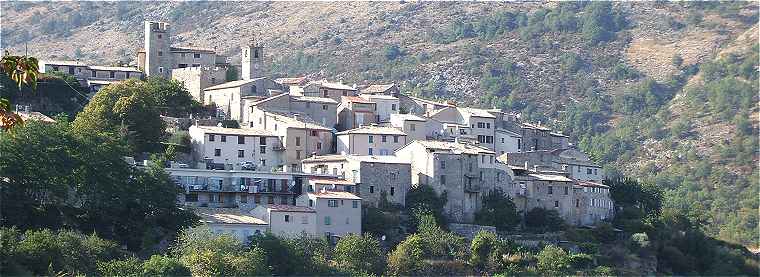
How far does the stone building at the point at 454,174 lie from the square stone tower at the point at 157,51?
18555 millimetres

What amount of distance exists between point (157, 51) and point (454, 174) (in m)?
22.9

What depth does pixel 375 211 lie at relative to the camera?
7675 cm

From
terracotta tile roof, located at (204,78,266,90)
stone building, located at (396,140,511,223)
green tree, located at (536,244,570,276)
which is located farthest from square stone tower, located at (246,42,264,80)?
green tree, located at (536,244,570,276)

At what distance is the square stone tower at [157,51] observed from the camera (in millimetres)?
94938

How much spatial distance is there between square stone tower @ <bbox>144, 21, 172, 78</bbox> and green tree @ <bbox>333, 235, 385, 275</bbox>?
78.7ft

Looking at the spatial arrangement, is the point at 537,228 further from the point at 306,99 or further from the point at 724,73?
the point at 724,73

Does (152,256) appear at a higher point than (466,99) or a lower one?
lower

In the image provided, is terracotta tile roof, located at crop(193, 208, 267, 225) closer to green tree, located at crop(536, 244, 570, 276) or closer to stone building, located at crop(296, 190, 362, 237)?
stone building, located at crop(296, 190, 362, 237)

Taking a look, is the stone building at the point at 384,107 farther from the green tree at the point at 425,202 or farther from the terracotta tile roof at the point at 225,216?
the terracotta tile roof at the point at 225,216

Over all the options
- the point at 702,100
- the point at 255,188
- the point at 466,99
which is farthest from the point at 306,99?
the point at 702,100

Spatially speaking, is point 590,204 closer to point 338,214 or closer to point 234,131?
point 338,214

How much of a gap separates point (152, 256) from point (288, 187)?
1027 cm

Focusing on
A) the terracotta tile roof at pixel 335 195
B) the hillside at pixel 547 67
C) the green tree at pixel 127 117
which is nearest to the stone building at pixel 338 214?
the terracotta tile roof at pixel 335 195

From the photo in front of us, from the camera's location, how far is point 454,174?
78.8 metres
